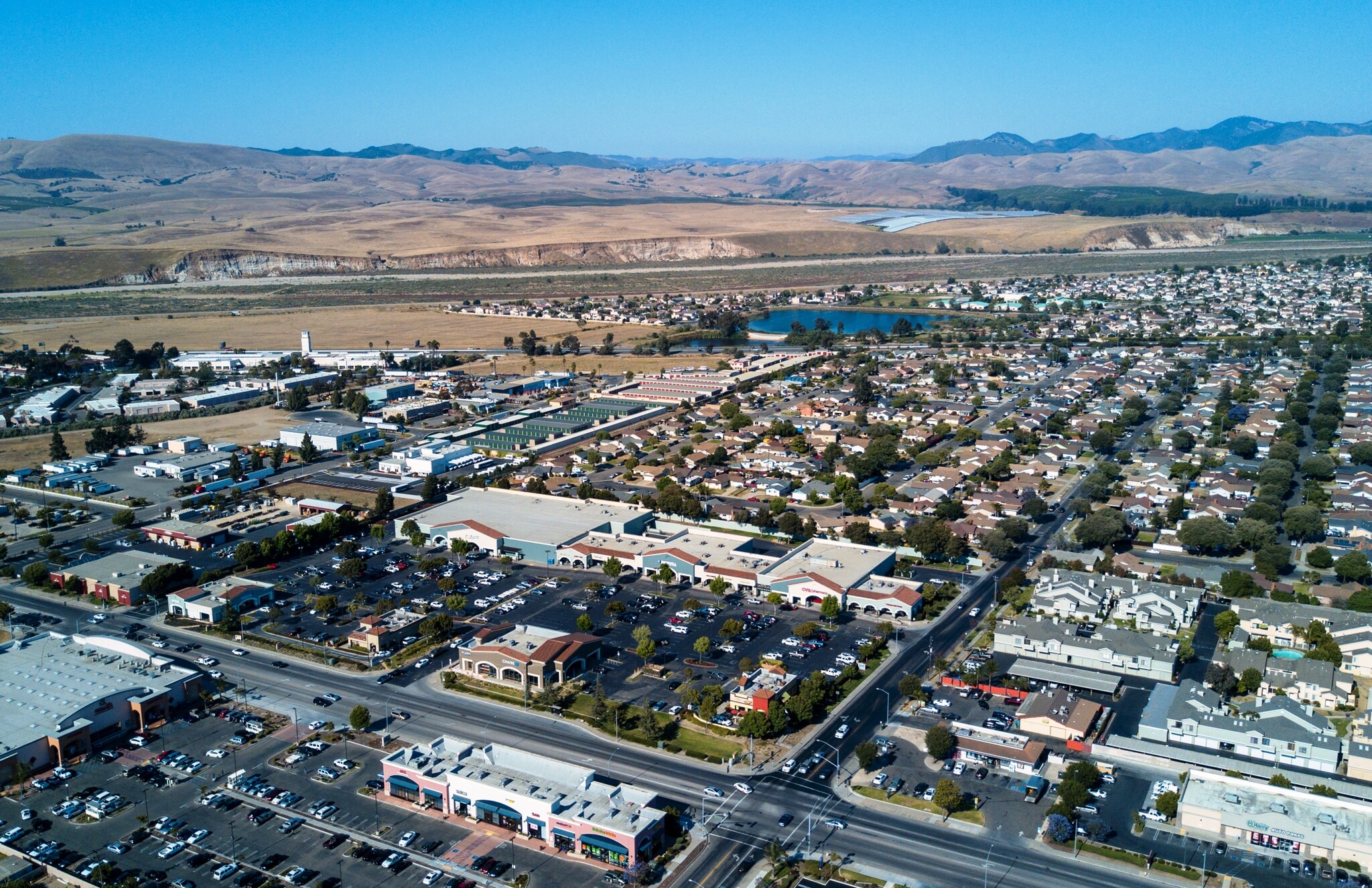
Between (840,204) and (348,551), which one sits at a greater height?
(840,204)

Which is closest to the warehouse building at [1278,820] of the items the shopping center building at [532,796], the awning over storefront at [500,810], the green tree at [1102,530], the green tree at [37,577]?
the shopping center building at [532,796]

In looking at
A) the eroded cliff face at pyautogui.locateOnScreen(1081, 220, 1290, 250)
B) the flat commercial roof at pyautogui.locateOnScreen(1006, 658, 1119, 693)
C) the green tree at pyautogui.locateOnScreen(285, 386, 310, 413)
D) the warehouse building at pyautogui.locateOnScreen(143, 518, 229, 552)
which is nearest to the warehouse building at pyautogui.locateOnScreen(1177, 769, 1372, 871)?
the flat commercial roof at pyautogui.locateOnScreen(1006, 658, 1119, 693)

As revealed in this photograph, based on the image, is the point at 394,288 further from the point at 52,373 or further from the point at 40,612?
the point at 40,612

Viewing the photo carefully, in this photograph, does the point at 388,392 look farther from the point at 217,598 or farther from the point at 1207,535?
the point at 1207,535

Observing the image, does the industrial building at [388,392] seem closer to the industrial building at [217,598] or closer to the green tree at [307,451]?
the green tree at [307,451]

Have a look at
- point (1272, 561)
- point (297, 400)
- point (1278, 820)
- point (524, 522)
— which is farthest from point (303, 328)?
point (1278, 820)

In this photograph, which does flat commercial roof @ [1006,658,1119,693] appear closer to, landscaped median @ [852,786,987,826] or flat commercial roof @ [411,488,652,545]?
landscaped median @ [852,786,987,826]

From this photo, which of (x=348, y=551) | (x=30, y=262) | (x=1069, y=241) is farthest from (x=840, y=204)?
(x=348, y=551)
